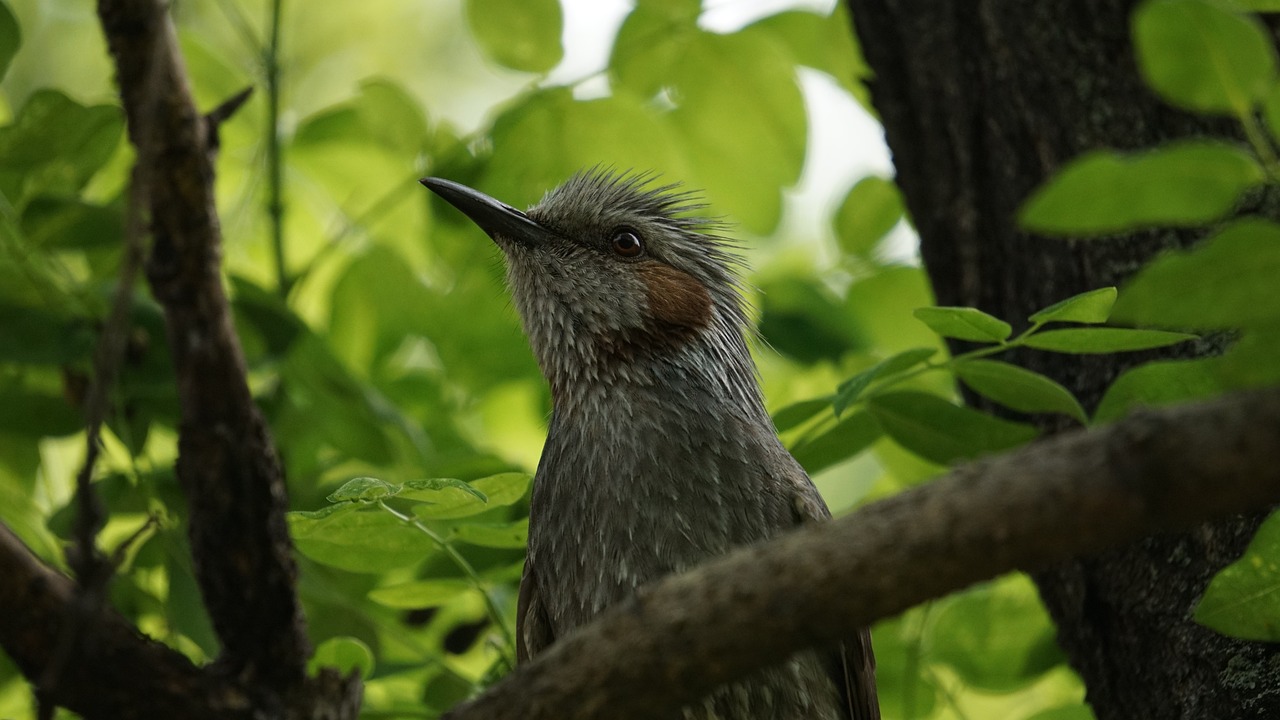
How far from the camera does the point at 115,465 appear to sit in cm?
374

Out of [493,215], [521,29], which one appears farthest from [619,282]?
[521,29]

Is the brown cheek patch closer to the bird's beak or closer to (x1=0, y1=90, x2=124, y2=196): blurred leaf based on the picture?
the bird's beak

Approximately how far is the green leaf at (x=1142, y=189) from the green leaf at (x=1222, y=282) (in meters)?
0.07

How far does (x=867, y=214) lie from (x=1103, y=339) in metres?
2.07

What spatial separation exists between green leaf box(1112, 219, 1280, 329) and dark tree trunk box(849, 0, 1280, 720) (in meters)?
1.59

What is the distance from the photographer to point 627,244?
4336 mm

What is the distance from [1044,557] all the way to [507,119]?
2.89 meters

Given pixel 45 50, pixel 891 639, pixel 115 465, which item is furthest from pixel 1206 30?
pixel 45 50

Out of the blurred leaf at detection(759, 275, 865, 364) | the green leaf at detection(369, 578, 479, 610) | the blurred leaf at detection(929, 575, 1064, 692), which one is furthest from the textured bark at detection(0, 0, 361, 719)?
the blurred leaf at detection(759, 275, 865, 364)

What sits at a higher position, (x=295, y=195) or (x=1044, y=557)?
(x=295, y=195)

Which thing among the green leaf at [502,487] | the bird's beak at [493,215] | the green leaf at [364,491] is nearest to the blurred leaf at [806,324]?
the bird's beak at [493,215]

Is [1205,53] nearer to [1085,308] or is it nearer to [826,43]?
[1085,308]

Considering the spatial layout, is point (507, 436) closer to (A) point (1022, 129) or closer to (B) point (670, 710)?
(A) point (1022, 129)

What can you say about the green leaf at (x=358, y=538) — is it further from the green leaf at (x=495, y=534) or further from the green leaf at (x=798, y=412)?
the green leaf at (x=798, y=412)
